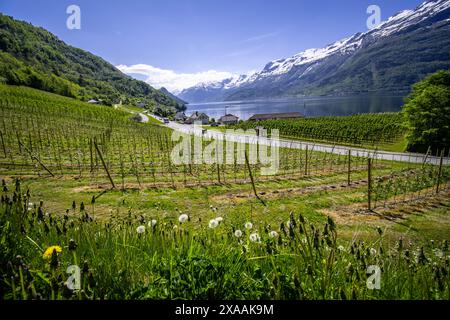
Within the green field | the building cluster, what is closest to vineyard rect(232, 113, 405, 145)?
the green field

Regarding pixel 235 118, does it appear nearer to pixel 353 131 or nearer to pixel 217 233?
pixel 353 131

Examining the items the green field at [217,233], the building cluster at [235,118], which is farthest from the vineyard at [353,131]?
the building cluster at [235,118]

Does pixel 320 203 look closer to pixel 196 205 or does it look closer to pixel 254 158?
pixel 196 205

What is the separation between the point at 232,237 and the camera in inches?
148

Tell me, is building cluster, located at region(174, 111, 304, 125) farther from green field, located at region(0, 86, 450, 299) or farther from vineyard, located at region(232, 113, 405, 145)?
green field, located at region(0, 86, 450, 299)

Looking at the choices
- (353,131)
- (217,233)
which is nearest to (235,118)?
(353,131)

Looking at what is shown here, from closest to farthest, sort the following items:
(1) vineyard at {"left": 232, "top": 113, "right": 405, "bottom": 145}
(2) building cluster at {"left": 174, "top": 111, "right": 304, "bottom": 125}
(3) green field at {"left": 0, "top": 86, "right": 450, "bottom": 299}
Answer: (3) green field at {"left": 0, "top": 86, "right": 450, "bottom": 299}, (1) vineyard at {"left": 232, "top": 113, "right": 405, "bottom": 145}, (2) building cluster at {"left": 174, "top": 111, "right": 304, "bottom": 125}

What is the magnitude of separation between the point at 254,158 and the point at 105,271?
3078cm

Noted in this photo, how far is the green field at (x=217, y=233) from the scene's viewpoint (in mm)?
2273

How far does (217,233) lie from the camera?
4.15 m

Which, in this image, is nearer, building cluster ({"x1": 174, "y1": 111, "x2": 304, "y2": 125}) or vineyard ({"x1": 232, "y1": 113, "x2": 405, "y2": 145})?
vineyard ({"x1": 232, "y1": 113, "x2": 405, "y2": 145})

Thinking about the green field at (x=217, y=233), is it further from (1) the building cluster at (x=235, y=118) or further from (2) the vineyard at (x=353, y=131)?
(1) the building cluster at (x=235, y=118)

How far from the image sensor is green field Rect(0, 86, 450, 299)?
227 centimetres
